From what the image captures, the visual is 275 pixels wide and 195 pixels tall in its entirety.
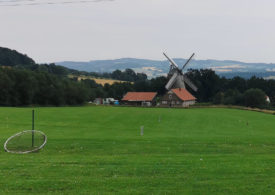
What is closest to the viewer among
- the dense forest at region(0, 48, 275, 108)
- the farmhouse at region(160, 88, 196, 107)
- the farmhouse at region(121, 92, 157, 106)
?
the dense forest at region(0, 48, 275, 108)

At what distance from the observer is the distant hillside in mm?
181875

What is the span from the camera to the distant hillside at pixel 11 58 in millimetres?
181875

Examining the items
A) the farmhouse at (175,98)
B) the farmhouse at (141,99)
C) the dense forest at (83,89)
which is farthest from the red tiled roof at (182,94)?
the dense forest at (83,89)

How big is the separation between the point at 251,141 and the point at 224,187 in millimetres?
Result: 12590

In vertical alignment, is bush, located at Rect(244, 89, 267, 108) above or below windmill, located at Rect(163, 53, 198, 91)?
below

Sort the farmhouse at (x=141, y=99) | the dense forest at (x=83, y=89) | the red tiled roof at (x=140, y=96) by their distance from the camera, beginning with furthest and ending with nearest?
the red tiled roof at (x=140, y=96) < the farmhouse at (x=141, y=99) < the dense forest at (x=83, y=89)

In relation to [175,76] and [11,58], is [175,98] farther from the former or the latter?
[11,58]

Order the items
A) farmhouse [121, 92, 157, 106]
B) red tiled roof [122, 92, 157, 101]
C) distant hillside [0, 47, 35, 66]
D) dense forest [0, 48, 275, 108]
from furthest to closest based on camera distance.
Answer: 1. distant hillside [0, 47, 35, 66]
2. red tiled roof [122, 92, 157, 101]
3. farmhouse [121, 92, 157, 106]
4. dense forest [0, 48, 275, 108]

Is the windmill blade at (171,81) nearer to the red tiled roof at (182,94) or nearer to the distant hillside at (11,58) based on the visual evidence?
the red tiled roof at (182,94)

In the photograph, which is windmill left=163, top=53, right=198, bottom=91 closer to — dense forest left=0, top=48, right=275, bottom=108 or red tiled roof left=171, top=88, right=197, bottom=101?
red tiled roof left=171, top=88, right=197, bottom=101

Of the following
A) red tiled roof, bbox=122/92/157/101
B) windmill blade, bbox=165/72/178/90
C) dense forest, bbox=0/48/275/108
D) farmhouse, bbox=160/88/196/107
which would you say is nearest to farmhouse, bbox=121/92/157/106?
red tiled roof, bbox=122/92/157/101

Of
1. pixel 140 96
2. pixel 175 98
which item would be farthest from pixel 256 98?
pixel 140 96

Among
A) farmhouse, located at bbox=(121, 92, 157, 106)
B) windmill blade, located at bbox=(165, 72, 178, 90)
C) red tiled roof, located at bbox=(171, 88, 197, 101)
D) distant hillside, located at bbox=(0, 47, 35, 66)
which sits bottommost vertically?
farmhouse, located at bbox=(121, 92, 157, 106)

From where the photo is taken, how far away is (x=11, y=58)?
185125 mm
